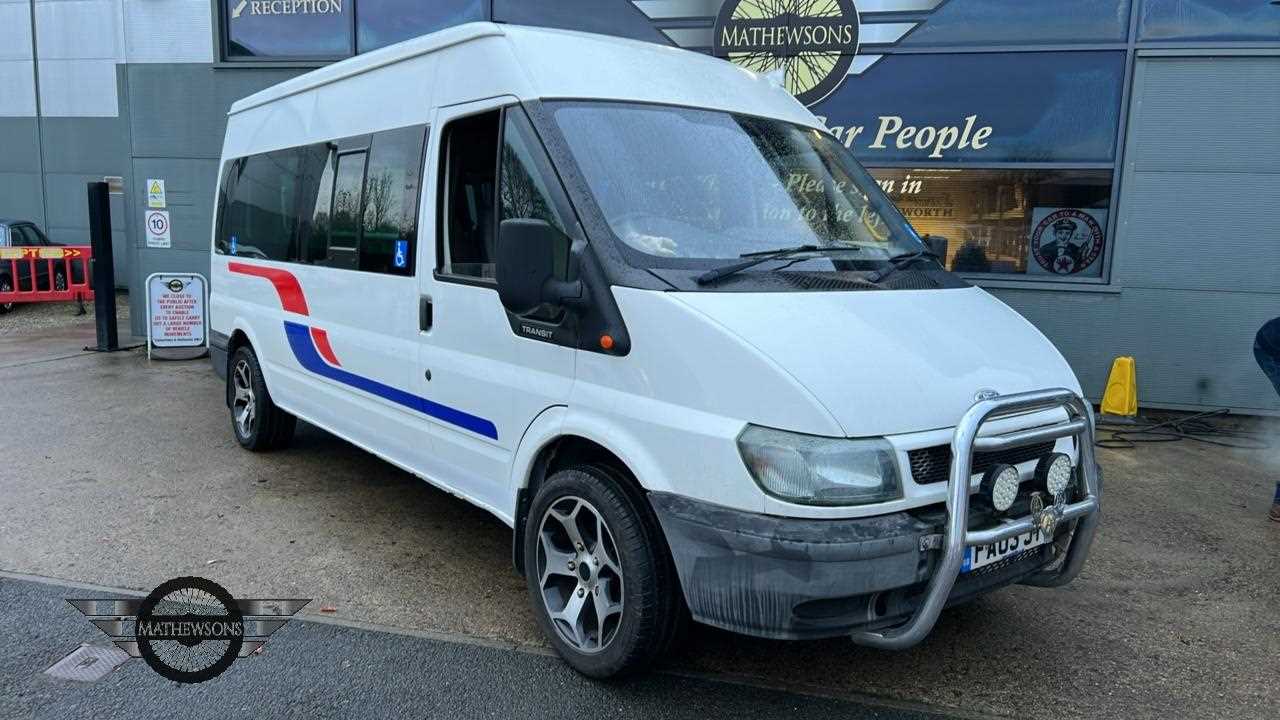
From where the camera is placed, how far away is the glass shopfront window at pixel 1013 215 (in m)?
8.52

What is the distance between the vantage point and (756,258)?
3.45 metres

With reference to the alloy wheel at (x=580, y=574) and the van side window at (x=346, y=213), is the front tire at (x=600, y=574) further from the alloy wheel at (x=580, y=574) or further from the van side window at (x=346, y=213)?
the van side window at (x=346, y=213)

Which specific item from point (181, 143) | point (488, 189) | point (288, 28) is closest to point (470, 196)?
point (488, 189)

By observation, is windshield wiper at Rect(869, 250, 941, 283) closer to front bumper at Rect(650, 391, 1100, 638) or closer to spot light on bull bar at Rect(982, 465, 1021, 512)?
front bumper at Rect(650, 391, 1100, 638)

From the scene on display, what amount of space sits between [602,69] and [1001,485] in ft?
7.57

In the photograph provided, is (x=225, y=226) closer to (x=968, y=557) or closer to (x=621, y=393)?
(x=621, y=393)

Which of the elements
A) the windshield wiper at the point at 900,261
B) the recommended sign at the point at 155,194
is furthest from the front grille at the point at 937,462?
the recommended sign at the point at 155,194

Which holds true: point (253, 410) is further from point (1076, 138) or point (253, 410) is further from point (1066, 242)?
point (1076, 138)

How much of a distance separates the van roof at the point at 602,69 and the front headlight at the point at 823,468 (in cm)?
174

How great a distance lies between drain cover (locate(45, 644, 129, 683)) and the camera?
346 centimetres

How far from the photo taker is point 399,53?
470 centimetres

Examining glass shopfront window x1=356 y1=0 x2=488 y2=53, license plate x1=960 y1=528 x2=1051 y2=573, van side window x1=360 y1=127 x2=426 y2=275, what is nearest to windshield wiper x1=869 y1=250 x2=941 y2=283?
license plate x1=960 y1=528 x2=1051 y2=573

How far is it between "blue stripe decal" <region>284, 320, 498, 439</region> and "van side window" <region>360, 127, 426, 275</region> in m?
0.63

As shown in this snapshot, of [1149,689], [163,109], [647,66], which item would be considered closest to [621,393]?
[647,66]
